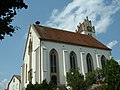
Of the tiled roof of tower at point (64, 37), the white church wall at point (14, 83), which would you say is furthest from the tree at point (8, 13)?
the white church wall at point (14, 83)

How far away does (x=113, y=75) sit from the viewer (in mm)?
28000

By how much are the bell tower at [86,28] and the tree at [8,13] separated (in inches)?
1973

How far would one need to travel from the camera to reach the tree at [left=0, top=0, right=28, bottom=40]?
13.5 meters

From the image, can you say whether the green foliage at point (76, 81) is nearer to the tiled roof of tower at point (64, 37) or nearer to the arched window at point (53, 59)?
the arched window at point (53, 59)

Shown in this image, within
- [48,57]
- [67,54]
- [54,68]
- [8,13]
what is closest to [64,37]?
[67,54]

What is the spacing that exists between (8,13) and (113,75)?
60.0 feet

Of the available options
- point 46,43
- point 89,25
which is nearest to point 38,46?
point 46,43

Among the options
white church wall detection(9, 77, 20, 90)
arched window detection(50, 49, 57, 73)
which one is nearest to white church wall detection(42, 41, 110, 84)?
arched window detection(50, 49, 57, 73)

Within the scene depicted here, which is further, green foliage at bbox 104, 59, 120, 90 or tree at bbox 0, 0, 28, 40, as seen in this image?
green foliage at bbox 104, 59, 120, 90

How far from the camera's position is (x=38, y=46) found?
4100 centimetres

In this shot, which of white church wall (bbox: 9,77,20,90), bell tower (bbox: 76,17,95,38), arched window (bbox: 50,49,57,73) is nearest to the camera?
arched window (bbox: 50,49,57,73)

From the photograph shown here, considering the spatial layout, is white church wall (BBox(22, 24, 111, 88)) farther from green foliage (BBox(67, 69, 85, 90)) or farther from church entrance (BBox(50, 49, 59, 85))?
green foliage (BBox(67, 69, 85, 90))

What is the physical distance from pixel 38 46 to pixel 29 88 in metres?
13.3

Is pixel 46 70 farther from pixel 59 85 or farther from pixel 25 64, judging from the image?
pixel 25 64
